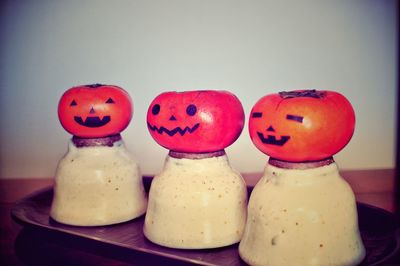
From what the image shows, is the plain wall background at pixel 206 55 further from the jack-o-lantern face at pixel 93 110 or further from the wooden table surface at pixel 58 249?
the jack-o-lantern face at pixel 93 110

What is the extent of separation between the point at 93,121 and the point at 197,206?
0.31 metres

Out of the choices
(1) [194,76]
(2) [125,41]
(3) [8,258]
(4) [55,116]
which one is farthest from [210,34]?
(3) [8,258]

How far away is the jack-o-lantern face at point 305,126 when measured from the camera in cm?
62

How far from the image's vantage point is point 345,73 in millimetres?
1163

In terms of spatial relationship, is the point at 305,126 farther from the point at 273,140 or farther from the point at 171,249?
the point at 171,249

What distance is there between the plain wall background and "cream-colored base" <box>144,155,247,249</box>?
443mm

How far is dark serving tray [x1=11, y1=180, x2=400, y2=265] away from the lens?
693mm

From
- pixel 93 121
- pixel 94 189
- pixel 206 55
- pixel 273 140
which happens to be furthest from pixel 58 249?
pixel 206 55

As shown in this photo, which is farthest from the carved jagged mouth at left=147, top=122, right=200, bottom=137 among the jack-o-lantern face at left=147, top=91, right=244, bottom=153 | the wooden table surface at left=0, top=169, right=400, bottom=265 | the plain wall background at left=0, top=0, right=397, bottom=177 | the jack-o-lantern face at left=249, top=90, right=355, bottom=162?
the plain wall background at left=0, top=0, right=397, bottom=177

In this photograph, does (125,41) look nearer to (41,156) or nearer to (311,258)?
(41,156)

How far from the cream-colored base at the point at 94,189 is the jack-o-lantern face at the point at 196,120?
0.62 ft

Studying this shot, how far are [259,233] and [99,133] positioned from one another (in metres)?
0.44

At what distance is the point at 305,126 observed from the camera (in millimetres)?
619

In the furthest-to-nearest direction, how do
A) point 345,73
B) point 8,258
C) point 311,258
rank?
point 345,73 → point 8,258 → point 311,258
